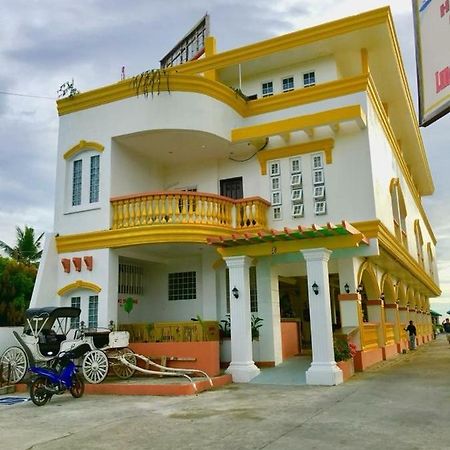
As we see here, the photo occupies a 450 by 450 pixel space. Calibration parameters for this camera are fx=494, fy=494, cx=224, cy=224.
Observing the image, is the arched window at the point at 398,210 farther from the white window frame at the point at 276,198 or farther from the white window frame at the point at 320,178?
the white window frame at the point at 276,198

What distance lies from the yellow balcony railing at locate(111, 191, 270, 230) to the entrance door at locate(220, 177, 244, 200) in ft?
4.09

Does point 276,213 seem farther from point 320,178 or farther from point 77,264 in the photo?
point 77,264

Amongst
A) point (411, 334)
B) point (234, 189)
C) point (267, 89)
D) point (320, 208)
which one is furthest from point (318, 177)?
point (411, 334)

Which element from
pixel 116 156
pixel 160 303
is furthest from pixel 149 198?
pixel 160 303

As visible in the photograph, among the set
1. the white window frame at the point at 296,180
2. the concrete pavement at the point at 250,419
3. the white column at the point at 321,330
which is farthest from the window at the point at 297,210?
the concrete pavement at the point at 250,419

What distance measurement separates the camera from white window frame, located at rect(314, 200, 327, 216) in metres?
14.3

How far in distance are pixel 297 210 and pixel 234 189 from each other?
7.80 feet

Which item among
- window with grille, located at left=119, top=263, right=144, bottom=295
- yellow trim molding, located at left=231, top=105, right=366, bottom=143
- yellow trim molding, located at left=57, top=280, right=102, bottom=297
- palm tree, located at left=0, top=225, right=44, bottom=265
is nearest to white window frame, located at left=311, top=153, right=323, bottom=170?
yellow trim molding, located at left=231, top=105, right=366, bottom=143

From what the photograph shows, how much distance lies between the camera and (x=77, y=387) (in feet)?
34.4

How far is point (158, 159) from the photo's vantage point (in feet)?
53.9

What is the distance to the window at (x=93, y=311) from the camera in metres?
14.2

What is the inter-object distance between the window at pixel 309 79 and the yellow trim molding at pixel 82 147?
7037 mm

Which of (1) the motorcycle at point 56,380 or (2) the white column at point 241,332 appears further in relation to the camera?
(2) the white column at point 241,332

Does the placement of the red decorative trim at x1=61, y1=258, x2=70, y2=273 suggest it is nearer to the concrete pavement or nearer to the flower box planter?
the concrete pavement
